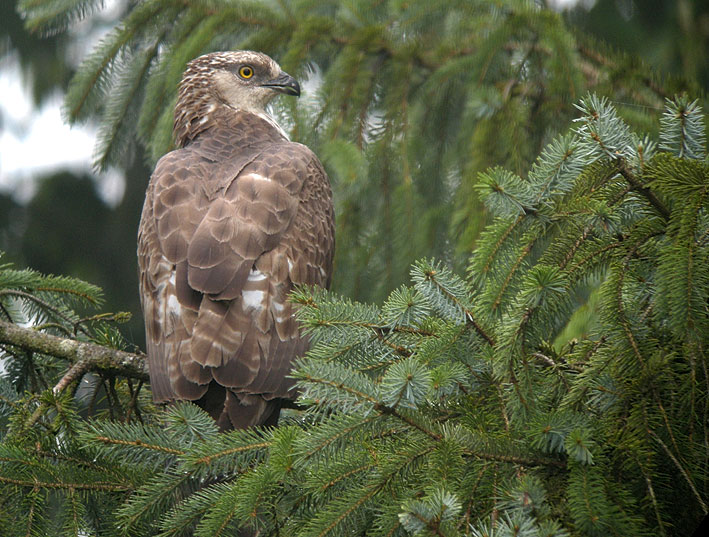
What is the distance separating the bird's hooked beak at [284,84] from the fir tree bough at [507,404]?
275cm

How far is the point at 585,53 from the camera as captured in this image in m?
4.56

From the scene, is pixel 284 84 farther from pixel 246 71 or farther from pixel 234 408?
pixel 234 408

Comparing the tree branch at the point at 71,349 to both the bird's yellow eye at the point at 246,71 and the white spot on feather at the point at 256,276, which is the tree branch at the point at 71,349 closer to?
the white spot on feather at the point at 256,276

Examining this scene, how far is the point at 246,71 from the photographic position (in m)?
5.16

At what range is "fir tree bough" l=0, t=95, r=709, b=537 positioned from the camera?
6.30ft

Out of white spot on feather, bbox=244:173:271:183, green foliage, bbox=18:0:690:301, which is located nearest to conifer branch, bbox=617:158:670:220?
green foliage, bbox=18:0:690:301

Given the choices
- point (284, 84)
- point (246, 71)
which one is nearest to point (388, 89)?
point (284, 84)

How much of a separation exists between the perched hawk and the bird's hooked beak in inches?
15.2

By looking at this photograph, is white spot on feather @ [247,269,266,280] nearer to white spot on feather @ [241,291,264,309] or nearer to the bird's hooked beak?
white spot on feather @ [241,291,264,309]

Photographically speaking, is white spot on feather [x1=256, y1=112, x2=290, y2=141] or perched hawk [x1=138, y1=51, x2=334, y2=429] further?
white spot on feather [x1=256, y1=112, x2=290, y2=141]

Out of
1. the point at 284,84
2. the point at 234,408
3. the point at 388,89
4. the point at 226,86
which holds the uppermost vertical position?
the point at 388,89

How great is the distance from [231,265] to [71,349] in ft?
2.57

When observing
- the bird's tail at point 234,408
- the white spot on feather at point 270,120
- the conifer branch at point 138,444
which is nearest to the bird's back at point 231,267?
the bird's tail at point 234,408

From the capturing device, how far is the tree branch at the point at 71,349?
3.26 m
